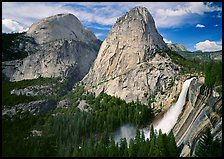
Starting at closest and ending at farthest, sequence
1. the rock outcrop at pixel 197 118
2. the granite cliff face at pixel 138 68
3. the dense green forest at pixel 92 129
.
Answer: the rock outcrop at pixel 197 118
the dense green forest at pixel 92 129
the granite cliff face at pixel 138 68

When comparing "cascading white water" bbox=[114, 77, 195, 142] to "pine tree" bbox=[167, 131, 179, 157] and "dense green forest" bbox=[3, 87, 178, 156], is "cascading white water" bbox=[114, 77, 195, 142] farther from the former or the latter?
"pine tree" bbox=[167, 131, 179, 157]

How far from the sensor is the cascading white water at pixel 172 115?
389 feet

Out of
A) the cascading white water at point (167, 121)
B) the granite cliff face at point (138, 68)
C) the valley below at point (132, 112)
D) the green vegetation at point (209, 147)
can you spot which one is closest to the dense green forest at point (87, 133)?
the valley below at point (132, 112)

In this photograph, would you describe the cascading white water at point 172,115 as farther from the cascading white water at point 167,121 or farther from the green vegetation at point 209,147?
the green vegetation at point 209,147

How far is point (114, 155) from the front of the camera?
93062mm

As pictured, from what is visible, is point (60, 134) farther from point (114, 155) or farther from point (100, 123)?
point (114, 155)

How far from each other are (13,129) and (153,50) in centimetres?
8740

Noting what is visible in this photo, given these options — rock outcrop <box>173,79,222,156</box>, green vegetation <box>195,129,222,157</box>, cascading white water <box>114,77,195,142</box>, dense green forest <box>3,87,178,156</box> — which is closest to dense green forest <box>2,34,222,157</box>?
dense green forest <box>3,87,178,156</box>

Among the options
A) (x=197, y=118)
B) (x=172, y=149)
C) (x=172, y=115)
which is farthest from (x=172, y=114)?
(x=172, y=149)

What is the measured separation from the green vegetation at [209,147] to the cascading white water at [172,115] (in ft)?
120

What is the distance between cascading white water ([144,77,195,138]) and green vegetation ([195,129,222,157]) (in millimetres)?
36648

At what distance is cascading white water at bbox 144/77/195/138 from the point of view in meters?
119

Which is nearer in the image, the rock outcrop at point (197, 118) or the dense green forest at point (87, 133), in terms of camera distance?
the rock outcrop at point (197, 118)

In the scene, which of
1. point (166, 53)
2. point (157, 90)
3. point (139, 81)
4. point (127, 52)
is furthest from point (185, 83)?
point (127, 52)
